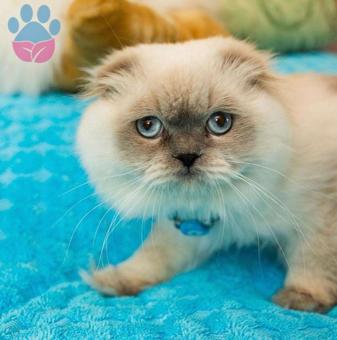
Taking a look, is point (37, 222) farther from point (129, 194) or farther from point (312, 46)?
point (312, 46)

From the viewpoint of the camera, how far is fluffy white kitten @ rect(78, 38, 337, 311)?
877 mm

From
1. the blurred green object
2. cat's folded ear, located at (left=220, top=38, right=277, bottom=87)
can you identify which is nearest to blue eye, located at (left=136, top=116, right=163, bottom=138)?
cat's folded ear, located at (left=220, top=38, right=277, bottom=87)

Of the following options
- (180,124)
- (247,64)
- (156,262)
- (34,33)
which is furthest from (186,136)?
(34,33)

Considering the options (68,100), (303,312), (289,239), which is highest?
(68,100)

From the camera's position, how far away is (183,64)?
91cm

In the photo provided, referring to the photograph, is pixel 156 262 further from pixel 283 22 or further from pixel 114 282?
pixel 283 22

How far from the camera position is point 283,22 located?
2152mm

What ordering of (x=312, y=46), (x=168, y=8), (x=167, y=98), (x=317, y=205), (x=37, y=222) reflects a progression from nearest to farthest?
(x=167, y=98), (x=317, y=205), (x=37, y=222), (x=168, y=8), (x=312, y=46)

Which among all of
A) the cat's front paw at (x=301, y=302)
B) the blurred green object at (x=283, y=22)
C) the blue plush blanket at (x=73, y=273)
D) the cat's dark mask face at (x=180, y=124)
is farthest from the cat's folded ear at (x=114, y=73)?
the blurred green object at (x=283, y=22)

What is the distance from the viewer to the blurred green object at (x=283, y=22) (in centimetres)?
208

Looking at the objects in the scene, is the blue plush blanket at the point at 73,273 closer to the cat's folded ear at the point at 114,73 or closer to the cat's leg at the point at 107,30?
the cat's leg at the point at 107,30

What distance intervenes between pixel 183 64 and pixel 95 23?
0.47m

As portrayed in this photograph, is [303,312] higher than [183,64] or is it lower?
lower

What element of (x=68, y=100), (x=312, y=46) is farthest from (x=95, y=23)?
(x=312, y=46)
